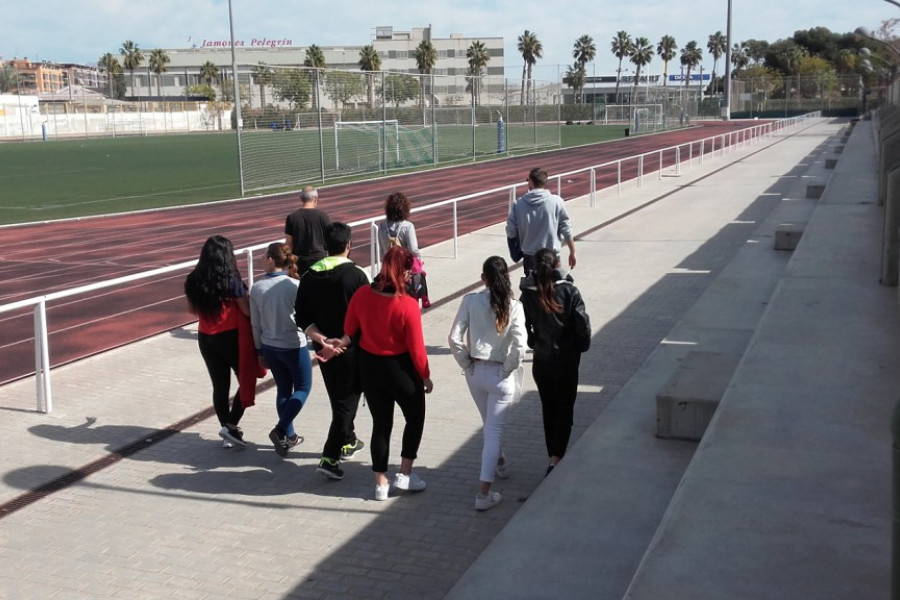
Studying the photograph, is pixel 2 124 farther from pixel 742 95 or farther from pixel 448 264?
pixel 448 264

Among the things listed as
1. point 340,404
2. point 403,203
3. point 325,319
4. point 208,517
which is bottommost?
point 208,517

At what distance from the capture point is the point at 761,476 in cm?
477

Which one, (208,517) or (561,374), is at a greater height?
(561,374)

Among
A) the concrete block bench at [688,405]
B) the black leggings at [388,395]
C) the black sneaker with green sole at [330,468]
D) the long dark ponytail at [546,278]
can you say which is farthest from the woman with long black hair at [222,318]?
the concrete block bench at [688,405]

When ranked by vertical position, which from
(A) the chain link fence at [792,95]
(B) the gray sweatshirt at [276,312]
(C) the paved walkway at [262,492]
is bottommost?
(C) the paved walkway at [262,492]

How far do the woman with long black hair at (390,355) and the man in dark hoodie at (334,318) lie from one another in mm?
173

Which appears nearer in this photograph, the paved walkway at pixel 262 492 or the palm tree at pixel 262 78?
the paved walkway at pixel 262 492

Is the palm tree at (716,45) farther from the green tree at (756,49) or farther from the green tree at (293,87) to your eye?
the green tree at (293,87)

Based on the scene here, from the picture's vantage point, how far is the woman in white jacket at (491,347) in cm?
553

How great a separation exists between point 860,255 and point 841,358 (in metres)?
4.99

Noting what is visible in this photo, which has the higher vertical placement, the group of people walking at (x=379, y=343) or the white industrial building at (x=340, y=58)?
the white industrial building at (x=340, y=58)

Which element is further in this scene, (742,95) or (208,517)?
(742,95)

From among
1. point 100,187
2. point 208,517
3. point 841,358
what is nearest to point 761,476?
point 841,358

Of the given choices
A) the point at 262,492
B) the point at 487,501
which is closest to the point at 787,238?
the point at 487,501
